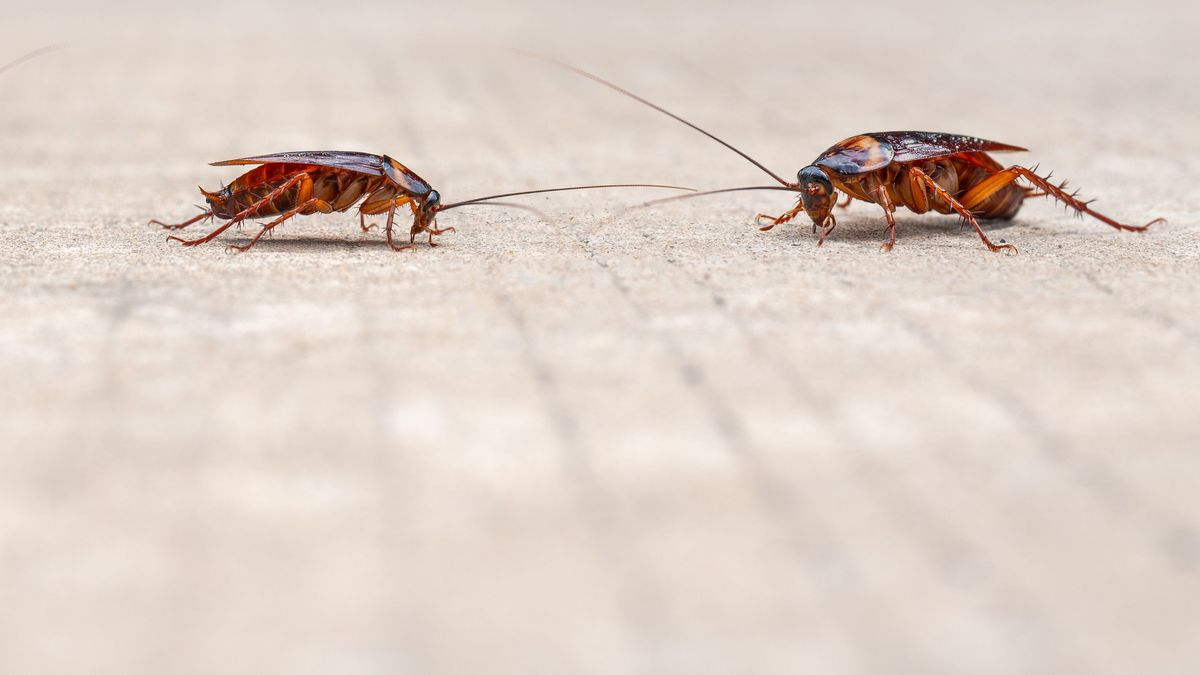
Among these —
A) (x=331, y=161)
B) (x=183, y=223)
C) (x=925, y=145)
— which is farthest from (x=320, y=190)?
(x=925, y=145)

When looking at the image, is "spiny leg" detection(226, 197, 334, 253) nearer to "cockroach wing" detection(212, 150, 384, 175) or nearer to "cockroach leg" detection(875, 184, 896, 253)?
"cockroach wing" detection(212, 150, 384, 175)

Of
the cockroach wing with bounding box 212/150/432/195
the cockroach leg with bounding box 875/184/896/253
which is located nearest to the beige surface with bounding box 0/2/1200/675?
the cockroach leg with bounding box 875/184/896/253

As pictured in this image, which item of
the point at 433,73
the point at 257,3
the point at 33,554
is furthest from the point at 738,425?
the point at 257,3

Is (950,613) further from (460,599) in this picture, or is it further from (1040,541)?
(460,599)

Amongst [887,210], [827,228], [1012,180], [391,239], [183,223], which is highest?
[1012,180]

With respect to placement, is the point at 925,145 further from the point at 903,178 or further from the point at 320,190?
the point at 320,190
